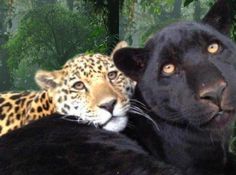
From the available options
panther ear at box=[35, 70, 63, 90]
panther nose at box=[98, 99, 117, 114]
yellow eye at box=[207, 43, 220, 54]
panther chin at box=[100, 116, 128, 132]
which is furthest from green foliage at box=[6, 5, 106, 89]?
yellow eye at box=[207, 43, 220, 54]

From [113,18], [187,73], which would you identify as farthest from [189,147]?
[113,18]

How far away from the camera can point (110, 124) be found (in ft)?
9.66

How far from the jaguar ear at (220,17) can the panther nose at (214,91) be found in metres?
0.58

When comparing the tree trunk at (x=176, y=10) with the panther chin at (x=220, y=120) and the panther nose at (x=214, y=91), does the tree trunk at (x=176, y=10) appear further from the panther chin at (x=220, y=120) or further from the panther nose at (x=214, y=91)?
the panther nose at (x=214, y=91)

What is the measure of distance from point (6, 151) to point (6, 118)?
5.65 ft

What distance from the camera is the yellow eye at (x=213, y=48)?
2.59 m

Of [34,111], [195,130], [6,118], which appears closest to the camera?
[195,130]

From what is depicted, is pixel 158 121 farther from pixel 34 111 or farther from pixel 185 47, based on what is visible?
pixel 34 111

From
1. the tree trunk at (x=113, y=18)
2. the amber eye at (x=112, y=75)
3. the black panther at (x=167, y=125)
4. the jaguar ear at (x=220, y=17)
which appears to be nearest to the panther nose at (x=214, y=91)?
the black panther at (x=167, y=125)

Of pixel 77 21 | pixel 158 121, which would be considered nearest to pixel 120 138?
pixel 158 121

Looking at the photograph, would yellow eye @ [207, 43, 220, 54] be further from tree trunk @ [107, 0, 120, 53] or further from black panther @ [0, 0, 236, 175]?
tree trunk @ [107, 0, 120, 53]

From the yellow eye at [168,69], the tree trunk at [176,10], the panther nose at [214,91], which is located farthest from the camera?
the tree trunk at [176,10]

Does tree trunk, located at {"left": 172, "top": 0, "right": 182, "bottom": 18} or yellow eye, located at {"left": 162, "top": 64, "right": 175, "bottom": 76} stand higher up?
tree trunk, located at {"left": 172, "top": 0, "right": 182, "bottom": 18}

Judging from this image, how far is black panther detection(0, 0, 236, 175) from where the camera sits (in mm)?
2154
